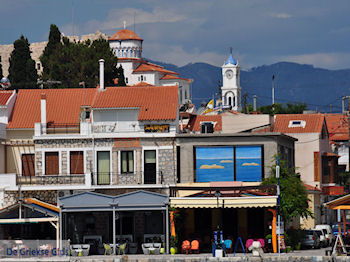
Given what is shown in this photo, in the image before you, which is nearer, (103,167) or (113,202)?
(113,202)

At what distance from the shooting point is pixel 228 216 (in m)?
56.2

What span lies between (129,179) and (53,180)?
13.4ft

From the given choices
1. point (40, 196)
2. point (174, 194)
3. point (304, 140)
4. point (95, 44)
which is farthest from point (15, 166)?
point (95, 44)

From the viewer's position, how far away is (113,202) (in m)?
52.4

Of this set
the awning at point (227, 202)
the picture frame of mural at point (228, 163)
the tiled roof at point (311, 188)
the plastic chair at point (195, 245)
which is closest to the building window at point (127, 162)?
the picture frame of mural at point (228, 163)

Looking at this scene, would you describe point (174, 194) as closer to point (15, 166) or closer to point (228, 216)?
point (228, 216)

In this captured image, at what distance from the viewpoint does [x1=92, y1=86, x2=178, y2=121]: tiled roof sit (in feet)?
191

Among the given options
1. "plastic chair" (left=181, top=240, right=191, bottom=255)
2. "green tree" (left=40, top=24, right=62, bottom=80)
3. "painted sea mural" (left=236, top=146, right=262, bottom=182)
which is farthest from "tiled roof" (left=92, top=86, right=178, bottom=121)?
"green tree" (left=40, top=24, right=62, bottom=80)

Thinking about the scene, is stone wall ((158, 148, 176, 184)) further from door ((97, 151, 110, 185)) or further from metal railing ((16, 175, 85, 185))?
metal railing ((16, 175, 85, 185))

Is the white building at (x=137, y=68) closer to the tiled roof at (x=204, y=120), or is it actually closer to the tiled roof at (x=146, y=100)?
the tiled roof at (x=204, y=120)

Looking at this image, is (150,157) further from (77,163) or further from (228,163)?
(228,163)

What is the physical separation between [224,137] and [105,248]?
384 inches

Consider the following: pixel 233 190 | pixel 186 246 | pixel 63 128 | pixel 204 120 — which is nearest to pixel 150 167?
pixel 233 190

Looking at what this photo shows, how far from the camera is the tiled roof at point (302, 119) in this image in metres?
77.6
